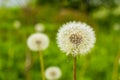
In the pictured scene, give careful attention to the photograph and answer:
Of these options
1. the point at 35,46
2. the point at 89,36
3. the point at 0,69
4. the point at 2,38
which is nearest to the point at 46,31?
the point at 2,38

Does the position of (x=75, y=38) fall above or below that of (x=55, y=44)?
below

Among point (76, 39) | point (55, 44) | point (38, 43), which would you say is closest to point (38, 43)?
point (38, 43)

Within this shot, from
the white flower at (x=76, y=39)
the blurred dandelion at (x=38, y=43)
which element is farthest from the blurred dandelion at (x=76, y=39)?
the blurred dandelion at (x=38, y=43)

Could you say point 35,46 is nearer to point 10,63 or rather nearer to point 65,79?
point 65,79

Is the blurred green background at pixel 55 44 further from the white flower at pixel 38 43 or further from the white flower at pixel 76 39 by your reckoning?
the white flower at pixel 38 43

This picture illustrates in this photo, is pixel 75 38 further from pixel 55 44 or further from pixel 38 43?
pixel 55 44

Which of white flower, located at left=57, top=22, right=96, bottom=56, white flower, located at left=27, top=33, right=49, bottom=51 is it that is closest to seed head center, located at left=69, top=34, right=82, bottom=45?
white flower, located at left=57, top=22, right=96, bottom=56

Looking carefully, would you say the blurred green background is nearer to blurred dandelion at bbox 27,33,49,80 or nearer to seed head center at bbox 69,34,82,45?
seed head center at bbox 69,34,82,45

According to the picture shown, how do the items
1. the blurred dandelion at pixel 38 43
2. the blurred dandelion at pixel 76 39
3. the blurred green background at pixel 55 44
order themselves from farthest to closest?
the blurred green background at pixel 55 44
the blurred dandelion at pixel 38 43
the blurred dandelion at pixel 76 39
